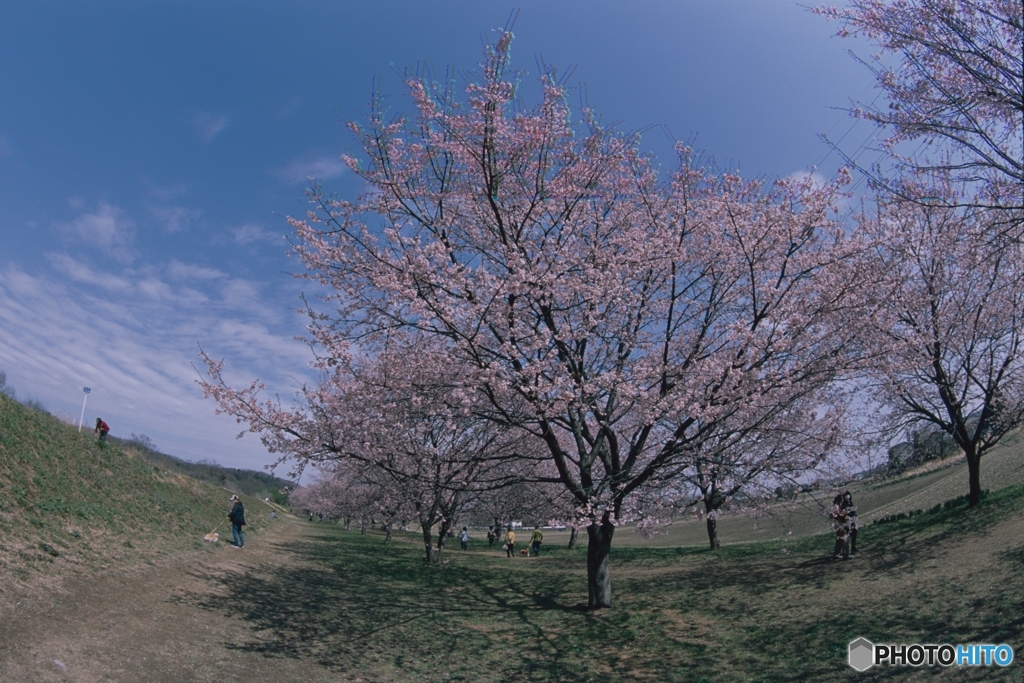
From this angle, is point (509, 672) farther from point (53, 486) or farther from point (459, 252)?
point (53, 486)

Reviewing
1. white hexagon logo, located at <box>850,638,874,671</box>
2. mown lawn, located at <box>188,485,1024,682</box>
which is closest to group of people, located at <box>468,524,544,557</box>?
mown lawn, located at <box>188,485,1024,682</box>

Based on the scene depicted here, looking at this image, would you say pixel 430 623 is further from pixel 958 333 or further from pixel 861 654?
pixel 958 333

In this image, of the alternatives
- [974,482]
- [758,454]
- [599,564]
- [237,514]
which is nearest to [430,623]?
[599,564]

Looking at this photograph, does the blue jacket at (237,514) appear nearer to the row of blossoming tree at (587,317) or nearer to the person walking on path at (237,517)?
the person walking on path at (237,517)

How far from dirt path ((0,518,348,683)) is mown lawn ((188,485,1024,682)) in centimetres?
48

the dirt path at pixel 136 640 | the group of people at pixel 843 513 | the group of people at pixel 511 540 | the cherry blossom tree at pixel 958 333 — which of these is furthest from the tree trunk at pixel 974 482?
the group of people at pixel 511 540

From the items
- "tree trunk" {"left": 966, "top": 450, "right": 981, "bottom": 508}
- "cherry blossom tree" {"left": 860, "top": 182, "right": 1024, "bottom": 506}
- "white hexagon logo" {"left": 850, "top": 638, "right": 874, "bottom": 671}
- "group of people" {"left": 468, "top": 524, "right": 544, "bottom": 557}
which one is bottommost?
"group of people" {"left": 468, "top": 524, "right": 544, "bottom": 557}

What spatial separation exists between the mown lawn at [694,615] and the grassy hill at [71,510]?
2.93 metres

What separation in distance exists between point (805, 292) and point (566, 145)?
5.10 m

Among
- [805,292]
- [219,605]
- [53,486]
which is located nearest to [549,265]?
[805,292]

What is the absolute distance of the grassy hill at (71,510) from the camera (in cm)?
1121

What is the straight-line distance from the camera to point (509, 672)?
9.45 m

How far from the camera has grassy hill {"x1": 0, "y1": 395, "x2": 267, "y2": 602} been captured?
11.2 m

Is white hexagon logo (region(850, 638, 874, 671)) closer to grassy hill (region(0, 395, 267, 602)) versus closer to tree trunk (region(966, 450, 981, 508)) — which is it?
tree trunk (region(966, 450, 981, 508))
